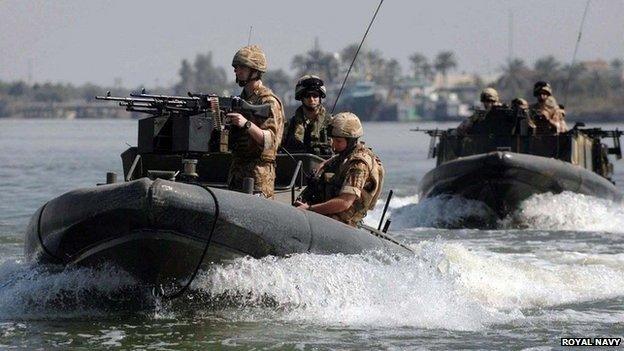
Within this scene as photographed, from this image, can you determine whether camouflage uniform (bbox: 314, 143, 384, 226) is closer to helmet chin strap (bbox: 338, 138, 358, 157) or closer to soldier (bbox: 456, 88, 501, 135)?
helmet chin strap (bbox: 338, 138, 358, 157)

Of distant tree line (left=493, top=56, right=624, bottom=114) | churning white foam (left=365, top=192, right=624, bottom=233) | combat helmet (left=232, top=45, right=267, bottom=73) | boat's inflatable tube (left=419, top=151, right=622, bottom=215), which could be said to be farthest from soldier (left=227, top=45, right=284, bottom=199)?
distant tree line (left=493, top=56, right=624, bottom=114)

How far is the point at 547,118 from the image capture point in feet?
80.9

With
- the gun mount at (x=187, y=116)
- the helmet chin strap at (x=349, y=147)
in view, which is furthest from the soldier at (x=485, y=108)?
the gun mount at (x=187, y=116)

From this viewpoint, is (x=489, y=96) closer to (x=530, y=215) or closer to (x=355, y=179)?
(x=530, y=215)

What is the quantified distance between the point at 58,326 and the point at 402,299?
2615 millimetres

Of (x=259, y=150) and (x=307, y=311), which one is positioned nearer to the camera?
(x=307, y=311)

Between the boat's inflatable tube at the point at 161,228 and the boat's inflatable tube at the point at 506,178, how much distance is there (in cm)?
1162

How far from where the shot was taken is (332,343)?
11.1m

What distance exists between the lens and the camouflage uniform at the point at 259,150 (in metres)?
12.1

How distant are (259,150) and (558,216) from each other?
1201 centimetres

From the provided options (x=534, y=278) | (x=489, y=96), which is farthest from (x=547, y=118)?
(x=534, y=278)

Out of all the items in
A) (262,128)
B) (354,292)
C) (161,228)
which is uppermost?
(262,128)

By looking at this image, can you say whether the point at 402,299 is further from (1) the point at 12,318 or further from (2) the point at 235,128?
(1) the point at 12,318

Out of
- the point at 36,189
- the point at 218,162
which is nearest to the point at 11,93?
the point at 36,189
